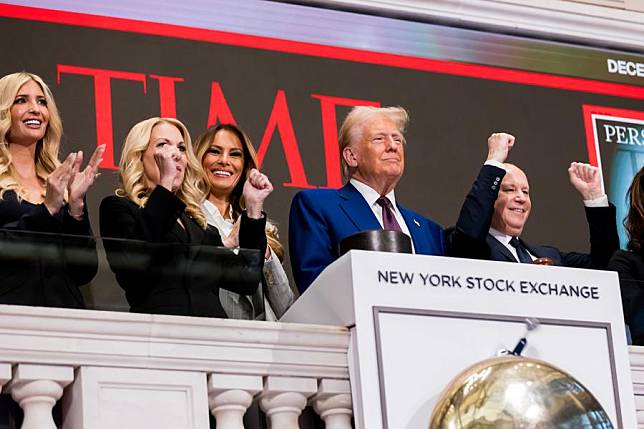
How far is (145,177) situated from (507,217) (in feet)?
4.19

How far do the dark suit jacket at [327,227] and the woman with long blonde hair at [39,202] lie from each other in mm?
673

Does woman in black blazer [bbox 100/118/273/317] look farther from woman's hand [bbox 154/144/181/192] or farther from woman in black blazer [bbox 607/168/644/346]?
woman in black blazer [bbox 607/168/644/346]

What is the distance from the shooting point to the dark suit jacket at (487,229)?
487 cm

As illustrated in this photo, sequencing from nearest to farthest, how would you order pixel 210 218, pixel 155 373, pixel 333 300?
pixel 155 373, pixel 333 300, pixel 210 218

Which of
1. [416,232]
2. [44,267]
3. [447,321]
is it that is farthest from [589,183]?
[44,267]

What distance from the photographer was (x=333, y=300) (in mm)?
3928

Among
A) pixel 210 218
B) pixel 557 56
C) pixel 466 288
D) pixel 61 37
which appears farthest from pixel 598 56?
pixel 466 288

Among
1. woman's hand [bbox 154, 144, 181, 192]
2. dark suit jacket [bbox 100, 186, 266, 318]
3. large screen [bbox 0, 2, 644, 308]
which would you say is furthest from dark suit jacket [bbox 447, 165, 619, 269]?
large screen [bbox 0, 2, 644, 308]

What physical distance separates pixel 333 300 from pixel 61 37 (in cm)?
257

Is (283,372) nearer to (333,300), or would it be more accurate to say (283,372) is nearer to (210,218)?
(333,300)

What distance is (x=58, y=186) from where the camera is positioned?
406 centimetres

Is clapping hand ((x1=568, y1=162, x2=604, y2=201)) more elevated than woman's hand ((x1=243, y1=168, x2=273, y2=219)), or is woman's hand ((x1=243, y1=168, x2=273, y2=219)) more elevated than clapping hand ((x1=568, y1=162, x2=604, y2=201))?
clapping hand ((x1=568, y1=162, x2=604, y2=201))

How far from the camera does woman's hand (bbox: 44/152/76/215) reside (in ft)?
13.3

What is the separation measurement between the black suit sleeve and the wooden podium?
71cm
